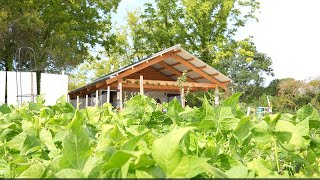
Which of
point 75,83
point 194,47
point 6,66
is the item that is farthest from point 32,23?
point 75,83

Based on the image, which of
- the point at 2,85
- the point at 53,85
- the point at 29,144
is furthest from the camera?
the point at 53,85

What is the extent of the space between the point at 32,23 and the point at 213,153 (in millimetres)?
20967

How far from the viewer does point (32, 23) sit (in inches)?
802

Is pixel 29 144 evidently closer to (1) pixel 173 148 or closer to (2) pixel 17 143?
(2) pixel 17 143

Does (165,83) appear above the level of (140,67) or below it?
below

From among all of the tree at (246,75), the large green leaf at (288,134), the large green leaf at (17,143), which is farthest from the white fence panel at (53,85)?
the tree at (246,75)

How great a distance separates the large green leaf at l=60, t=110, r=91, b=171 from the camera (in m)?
0.48

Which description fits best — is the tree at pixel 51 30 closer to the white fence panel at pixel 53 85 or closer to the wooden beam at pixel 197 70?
the white fence panel at pixel 53 85

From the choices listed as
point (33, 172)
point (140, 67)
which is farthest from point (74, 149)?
point (140, 67)

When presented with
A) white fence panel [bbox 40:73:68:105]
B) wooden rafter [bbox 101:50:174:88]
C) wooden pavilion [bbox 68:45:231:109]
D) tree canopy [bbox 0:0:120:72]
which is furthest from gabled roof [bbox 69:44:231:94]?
tree canopy [bbox 0:0:120:72]

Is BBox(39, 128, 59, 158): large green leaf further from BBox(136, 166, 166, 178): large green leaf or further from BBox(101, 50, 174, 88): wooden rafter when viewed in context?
BBox(101, 50, 174, 88): wooden rafter

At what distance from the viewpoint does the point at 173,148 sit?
39 cm

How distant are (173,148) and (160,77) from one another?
849 inches

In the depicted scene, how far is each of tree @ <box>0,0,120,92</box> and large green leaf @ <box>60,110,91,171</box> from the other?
21.0 meters
